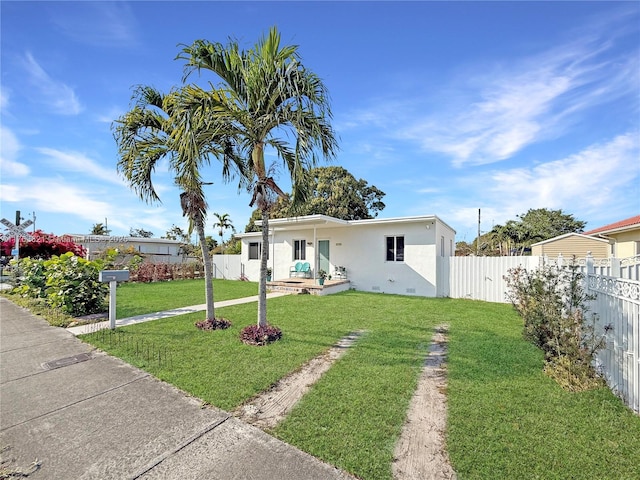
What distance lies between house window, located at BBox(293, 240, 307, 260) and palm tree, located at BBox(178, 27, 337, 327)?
9.87m

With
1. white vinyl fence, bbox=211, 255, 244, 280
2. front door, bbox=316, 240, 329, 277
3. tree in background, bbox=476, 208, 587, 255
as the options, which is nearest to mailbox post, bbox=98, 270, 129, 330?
Answer: front door, bbox=316, 240, 329, 277

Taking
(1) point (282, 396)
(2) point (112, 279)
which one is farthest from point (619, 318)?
(2) point (112, 279)

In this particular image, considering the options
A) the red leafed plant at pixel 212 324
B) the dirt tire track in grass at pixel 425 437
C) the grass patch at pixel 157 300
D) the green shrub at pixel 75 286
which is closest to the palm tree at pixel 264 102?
the red leafed plant at pixel 212 324

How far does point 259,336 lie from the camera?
549cm

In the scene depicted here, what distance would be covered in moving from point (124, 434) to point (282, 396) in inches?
62.2

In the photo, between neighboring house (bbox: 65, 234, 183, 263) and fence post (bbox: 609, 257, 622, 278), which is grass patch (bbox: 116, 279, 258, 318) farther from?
fence post (bbox: 609, 257, 622, 278)

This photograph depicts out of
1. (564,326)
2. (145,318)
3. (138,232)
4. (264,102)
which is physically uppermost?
(264,102)

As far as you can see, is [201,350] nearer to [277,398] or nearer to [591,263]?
[277,398]

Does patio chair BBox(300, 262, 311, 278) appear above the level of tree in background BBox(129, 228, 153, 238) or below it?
below

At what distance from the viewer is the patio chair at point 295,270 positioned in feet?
49.4

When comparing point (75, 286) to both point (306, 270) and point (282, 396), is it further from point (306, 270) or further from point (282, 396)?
point (306, 270)

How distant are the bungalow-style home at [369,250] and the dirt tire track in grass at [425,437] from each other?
844 centimetres

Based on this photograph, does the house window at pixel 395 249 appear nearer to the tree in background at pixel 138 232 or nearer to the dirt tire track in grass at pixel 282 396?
the dirt tire track in grass at pixel 282 396

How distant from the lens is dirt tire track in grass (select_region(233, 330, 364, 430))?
9.91 ft
